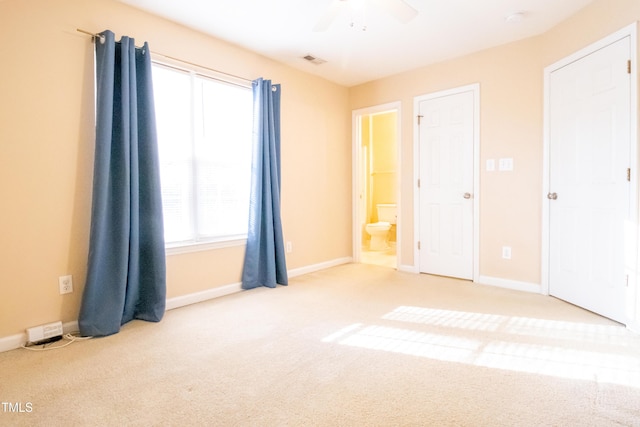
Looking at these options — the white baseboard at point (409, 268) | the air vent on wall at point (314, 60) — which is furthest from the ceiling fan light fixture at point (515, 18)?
the white baseboard at point (409, 268)

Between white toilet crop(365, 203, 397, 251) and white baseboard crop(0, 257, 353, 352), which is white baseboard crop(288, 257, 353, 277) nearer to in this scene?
white baseboard crop(0, 257, 353, 352)

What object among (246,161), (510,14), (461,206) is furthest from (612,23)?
(246,161)

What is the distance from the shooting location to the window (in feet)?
9.78

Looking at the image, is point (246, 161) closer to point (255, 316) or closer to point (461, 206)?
point (255, 316)

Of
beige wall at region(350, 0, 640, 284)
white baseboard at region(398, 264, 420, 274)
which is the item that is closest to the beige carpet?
beige wall at region(350, 0, 640, 284)

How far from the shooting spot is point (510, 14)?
292 centimetres

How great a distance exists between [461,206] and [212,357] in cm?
298

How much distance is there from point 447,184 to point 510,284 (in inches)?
47.9

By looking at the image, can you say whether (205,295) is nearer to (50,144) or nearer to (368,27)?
(50,144)

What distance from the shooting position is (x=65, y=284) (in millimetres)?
2408

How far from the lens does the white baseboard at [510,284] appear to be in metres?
3.39

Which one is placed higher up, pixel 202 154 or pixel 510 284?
pixel 202 154

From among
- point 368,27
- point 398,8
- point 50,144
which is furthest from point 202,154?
point 398,8

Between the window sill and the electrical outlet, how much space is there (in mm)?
690
